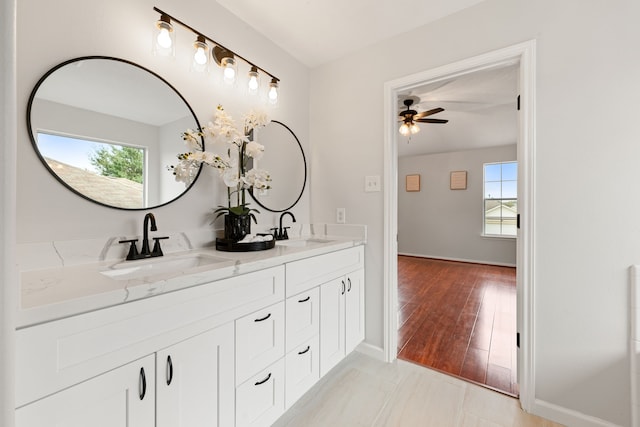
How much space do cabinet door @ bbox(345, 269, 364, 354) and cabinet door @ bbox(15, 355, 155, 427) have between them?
1224 mm

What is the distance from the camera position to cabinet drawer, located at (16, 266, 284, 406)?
0.62 metres

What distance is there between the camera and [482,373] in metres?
1.79

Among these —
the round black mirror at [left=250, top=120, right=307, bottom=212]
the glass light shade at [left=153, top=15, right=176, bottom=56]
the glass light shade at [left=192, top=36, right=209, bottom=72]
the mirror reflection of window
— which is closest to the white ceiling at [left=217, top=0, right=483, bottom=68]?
the glass light shade at [left=192, top=36, right=209, bottom=72]

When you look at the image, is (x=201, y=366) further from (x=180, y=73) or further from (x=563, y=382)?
(x=563, y=382)

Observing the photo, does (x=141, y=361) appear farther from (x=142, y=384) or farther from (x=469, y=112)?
(x=469, y=112)

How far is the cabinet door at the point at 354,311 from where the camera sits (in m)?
1.80

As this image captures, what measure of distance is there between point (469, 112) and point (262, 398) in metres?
4.32

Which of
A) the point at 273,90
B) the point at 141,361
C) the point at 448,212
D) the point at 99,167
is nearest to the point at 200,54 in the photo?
the point at 273,90

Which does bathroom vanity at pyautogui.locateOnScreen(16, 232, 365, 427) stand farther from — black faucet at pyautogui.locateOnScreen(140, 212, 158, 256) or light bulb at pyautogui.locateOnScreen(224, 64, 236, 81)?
light bulb at pyautogui.locateOnScreen(224, 64, 236, 81)

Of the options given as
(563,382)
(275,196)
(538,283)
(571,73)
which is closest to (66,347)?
(275,196)

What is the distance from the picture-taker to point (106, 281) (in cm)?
84

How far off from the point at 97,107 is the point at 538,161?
2220 mm

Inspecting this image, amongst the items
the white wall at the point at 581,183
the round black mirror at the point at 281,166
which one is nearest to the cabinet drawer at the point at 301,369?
the round black mirror at the point at 281,166

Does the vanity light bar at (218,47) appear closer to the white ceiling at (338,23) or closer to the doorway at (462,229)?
the white ceiling at (338,23)
